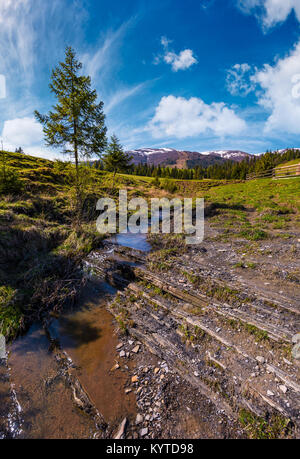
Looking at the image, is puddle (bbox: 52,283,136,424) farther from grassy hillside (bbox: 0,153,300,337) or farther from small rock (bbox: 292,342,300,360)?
small rock (bbox: 292,342,300,360)

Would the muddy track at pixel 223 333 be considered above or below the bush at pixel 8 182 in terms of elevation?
below

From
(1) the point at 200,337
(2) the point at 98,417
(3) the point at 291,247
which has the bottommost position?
(2) the point at 98,417

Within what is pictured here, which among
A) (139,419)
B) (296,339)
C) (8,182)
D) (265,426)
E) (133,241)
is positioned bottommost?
(139,419)

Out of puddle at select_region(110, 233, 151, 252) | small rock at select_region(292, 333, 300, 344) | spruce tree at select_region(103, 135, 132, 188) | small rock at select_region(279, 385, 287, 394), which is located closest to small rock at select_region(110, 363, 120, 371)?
small rock at select_region(279, 385, 287, 394)

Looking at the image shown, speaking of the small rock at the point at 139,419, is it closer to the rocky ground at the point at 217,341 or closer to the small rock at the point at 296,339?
the rocky ground at the point at 217,341

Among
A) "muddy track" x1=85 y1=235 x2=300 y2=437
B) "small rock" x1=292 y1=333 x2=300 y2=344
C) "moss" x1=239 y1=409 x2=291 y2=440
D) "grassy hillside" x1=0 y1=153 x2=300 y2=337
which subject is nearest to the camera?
"moss" x1=239 y1=409 x2=291 y2=440

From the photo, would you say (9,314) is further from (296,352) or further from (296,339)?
(296,339)

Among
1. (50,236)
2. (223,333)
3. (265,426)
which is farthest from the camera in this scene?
(50,236)

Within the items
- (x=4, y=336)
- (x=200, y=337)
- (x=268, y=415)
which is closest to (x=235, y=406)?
(x=268, y=415)

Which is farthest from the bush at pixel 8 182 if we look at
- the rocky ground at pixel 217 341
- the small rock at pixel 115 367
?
the small rock at pixel 115 367

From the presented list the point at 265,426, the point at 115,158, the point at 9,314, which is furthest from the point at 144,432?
the point at 115,158
